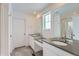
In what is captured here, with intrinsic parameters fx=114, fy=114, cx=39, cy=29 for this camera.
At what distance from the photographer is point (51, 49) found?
148 centimetres

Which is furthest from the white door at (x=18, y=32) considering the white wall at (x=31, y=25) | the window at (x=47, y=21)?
the window at (x=47, y=21)

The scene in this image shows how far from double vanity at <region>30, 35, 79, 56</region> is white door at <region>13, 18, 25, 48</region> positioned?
14 centimetres

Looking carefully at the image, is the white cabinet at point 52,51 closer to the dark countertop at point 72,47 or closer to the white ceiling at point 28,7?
the dark countertop at point 72,47

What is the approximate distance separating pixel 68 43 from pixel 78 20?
331 millimetres

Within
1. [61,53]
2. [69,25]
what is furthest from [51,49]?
[69,25]

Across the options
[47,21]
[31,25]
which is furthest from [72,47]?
[31,25]

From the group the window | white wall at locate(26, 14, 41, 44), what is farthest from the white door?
the window

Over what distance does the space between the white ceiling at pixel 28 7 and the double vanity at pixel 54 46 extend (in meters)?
0.37

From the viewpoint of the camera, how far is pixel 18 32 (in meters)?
1.56

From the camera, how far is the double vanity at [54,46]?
1.36 m

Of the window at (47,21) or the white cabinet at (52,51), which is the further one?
the window at (47,21)

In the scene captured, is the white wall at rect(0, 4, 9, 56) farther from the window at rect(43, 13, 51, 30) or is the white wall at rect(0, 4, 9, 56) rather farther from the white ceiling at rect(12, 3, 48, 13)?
the window at rect(43, 13, 51, 30)

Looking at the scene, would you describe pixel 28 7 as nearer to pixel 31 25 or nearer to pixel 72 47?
pixel 31 25

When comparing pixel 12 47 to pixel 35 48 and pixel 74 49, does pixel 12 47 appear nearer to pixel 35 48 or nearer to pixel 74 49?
pixel 35 48
